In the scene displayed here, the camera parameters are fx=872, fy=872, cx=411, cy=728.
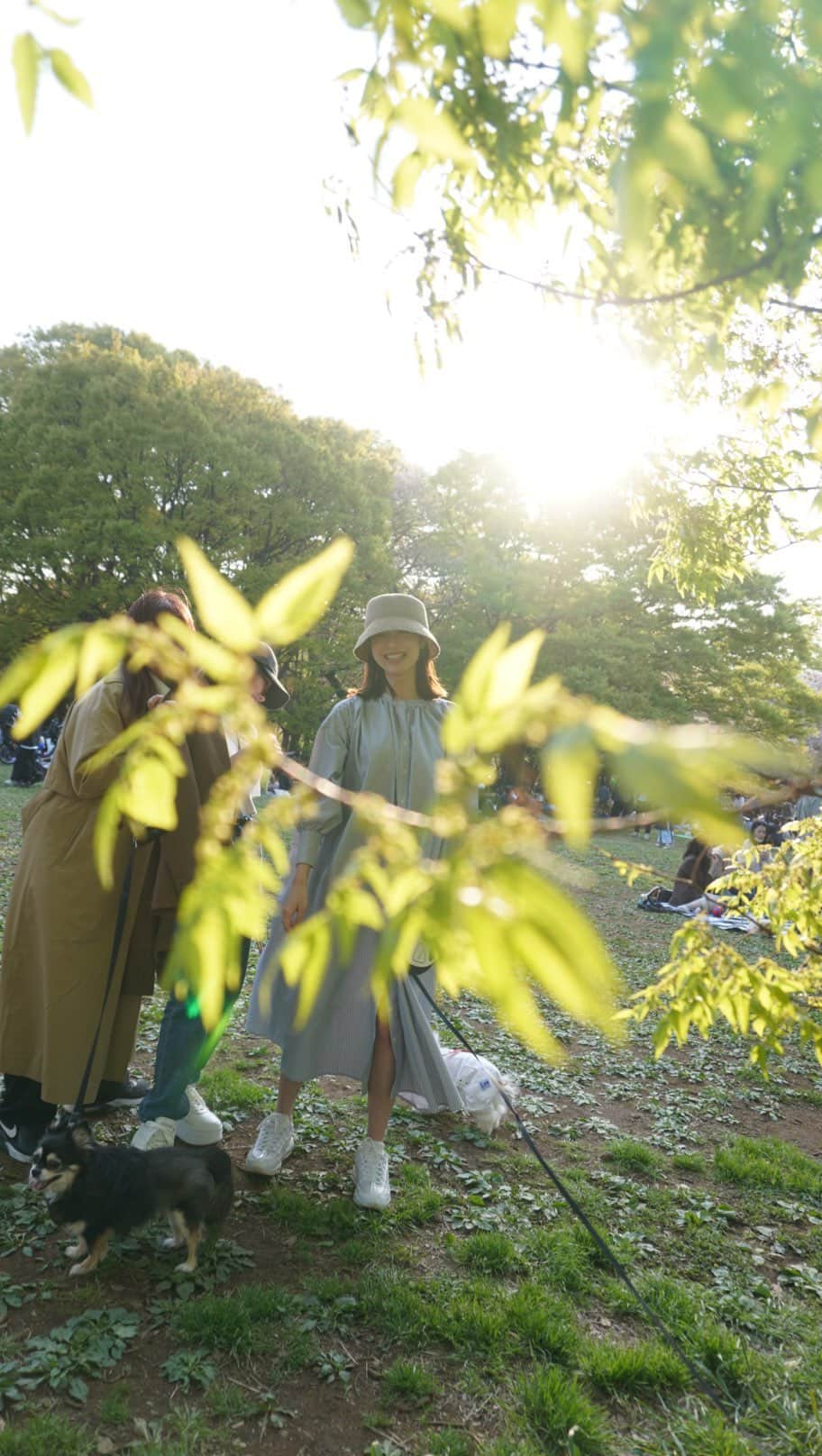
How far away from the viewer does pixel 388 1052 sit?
10.9ft

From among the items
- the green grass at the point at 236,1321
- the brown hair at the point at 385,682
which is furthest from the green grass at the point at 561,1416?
the brown hair at the point at 385,682

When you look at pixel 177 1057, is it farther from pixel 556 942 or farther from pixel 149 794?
pixel 556 942

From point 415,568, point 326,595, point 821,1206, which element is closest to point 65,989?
point 326,595

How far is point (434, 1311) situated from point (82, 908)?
1.74m

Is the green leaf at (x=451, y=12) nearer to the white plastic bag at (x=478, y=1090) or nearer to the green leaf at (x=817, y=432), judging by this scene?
the green leaf at (x=817, y=432)

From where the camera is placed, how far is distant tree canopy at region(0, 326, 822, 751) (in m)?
18.2

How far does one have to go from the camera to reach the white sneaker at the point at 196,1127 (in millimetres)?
3498

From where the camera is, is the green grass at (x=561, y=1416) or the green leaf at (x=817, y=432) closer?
the green leaf at (x=817, y=432)

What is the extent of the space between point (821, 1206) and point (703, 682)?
19141 millimetres

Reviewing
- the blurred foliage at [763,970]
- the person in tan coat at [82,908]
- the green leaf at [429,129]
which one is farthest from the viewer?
the person in tan coat at [82,908]

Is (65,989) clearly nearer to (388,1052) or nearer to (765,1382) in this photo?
(388,1052)

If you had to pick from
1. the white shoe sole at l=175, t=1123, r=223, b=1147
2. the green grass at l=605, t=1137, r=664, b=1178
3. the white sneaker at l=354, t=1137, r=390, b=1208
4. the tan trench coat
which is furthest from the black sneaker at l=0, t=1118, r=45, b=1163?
the green grass at l=605, t=1137, r=664, b=1178

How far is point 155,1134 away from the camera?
10.1 ft

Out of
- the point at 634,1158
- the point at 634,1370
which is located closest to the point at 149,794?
the point at 634,1370
